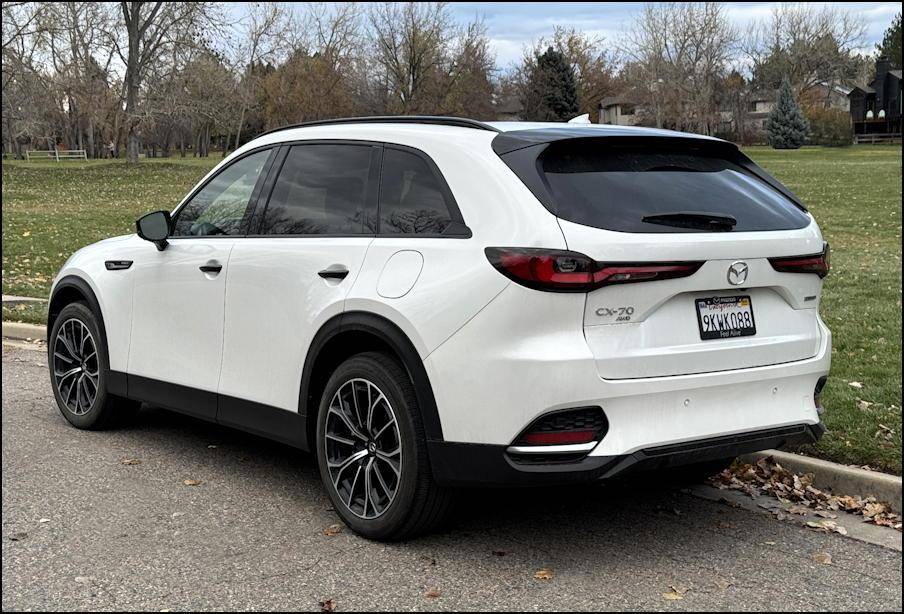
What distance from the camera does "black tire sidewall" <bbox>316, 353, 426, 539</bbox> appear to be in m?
4.38

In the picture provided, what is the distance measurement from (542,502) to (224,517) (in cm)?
152

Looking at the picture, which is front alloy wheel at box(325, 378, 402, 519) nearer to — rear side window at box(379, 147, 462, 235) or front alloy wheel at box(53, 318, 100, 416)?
rear side window at box(379, 147, 462, 235)

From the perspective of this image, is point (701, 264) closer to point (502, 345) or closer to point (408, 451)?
point (502, 345)

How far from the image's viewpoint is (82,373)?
6723mm

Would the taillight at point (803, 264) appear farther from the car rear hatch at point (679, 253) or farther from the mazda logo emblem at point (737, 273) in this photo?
the mazda logo emblem at point (737, 273)

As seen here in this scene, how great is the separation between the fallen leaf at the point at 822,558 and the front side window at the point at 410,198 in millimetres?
2059

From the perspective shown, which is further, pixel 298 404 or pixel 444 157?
pixel 298 404

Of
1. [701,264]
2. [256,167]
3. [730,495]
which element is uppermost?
[256,167]

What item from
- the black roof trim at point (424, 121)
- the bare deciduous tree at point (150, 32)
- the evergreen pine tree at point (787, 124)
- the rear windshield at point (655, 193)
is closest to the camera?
the rear windshield at point (655, 193)

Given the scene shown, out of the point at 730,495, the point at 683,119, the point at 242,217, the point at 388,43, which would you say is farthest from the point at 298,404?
the point at 683,119

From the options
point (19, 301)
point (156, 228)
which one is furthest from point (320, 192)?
point (19, 301)

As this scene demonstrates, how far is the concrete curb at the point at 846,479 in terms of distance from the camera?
203 inches

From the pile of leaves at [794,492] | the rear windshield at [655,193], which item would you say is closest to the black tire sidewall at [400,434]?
the rear windshield at [655,193]

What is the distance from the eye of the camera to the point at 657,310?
13.6ft
